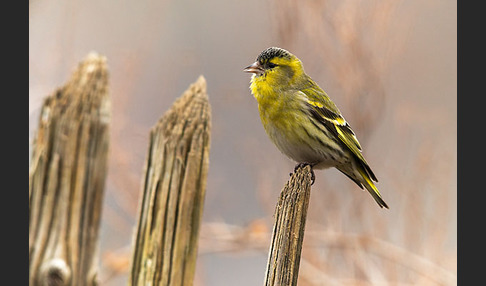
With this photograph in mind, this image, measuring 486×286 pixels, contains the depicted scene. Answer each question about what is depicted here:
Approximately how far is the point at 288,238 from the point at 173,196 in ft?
2.19

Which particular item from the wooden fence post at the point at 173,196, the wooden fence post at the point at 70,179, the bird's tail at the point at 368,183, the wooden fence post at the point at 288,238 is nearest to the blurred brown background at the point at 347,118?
the bird's tail at the point at 368,183

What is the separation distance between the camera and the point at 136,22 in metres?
6.80

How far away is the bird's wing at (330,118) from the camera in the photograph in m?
5.18

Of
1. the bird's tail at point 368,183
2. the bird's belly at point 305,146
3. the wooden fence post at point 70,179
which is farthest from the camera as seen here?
the bird's tail at point 368,183

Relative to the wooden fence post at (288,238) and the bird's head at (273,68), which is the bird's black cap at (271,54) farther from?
the wooden fence post at (288,238)

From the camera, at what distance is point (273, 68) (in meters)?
5.14

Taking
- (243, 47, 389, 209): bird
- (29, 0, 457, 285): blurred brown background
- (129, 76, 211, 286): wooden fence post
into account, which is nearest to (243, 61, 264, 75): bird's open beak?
(243, 47, 389, 209): bird

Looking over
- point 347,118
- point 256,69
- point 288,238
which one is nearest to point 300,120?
point 256,69

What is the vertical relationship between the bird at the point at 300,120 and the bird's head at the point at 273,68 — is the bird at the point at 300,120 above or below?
below

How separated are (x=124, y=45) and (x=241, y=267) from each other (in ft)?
9.92

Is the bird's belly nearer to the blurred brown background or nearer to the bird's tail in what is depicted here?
the bird's tail

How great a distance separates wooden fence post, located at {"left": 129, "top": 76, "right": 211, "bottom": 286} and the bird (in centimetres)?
206

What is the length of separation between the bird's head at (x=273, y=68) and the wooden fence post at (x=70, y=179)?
2743mm

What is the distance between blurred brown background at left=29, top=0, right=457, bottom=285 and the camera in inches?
226
